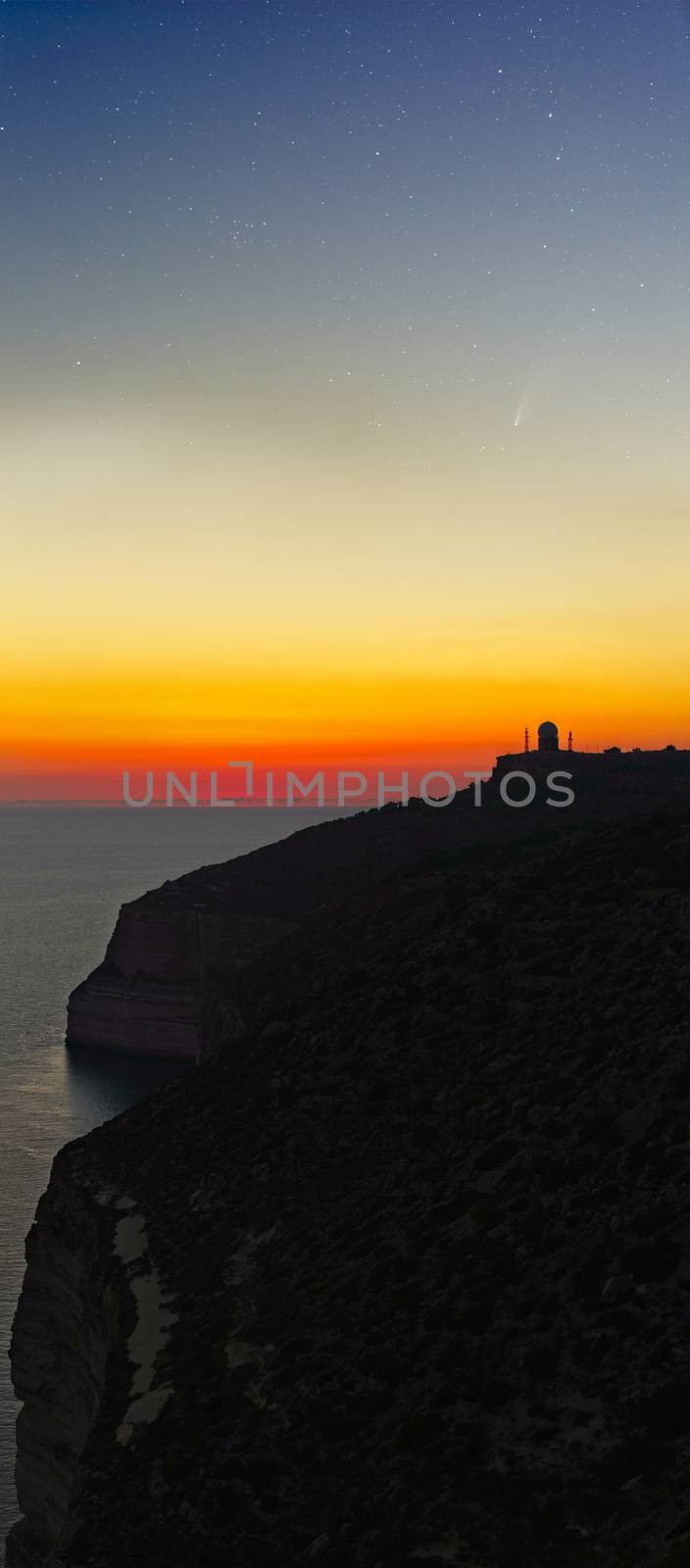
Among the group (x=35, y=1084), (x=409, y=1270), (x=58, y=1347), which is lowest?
(x=35, y=1084)

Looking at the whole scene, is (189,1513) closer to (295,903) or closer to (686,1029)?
(686,1029)

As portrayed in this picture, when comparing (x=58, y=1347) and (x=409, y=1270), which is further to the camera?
(x=58, y=1347)

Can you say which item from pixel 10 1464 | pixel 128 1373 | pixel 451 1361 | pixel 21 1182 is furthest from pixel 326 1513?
pixel 21 1182

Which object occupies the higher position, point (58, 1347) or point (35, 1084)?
point (58, 1347)

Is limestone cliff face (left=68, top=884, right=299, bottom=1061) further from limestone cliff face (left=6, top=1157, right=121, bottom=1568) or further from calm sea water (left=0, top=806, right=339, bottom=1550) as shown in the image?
limestone cliff face (left=6, top=1157, right=121, bottom=1568)

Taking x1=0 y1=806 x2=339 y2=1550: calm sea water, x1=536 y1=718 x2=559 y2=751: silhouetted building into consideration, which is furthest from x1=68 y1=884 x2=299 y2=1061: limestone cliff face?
x1=536 y1=718 x2=559 y2=751: silhouetted building

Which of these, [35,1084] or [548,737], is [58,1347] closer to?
[35,1084]

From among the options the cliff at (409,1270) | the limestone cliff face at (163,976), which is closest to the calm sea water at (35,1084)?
the limestone cliff face at (163,976)

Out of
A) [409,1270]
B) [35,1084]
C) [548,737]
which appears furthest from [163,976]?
[409,1270]
